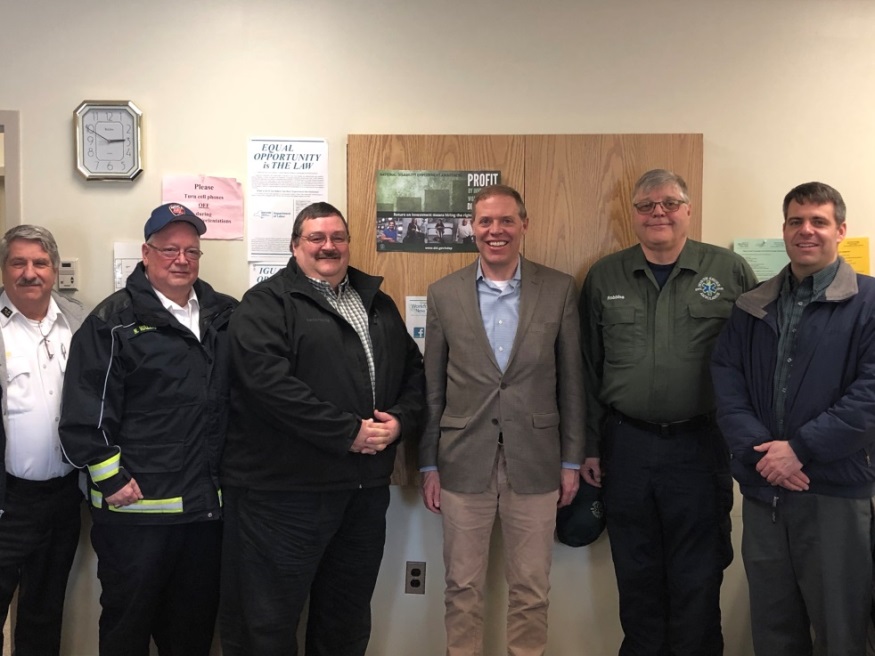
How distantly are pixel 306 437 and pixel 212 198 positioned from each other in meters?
1.15

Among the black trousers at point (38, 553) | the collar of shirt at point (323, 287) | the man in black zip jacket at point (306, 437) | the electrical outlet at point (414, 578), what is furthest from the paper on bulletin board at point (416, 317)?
the black trousers at point (38, 553)

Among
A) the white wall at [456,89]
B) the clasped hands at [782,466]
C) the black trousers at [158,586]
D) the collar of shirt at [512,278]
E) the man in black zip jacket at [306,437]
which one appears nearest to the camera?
the clasped hands at [782,466]

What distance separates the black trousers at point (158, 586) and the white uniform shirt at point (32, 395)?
0.30 m

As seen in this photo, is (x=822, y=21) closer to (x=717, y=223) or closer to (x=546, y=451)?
(x=717, y=223)

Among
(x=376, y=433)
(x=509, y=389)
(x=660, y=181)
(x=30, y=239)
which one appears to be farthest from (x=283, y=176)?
(x=660, y=181)

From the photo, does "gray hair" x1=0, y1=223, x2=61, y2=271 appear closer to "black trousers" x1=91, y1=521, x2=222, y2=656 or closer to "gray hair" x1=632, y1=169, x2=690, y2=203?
"black trousers" x1=91, y1=521, x2=222, y2=656

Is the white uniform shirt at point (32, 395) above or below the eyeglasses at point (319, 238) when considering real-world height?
below

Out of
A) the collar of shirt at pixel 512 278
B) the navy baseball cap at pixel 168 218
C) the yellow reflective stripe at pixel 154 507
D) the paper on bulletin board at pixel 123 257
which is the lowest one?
the yellow reflective stripe at pixel 154 507

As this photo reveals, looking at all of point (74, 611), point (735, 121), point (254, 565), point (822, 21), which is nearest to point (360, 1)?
point (735, 121)

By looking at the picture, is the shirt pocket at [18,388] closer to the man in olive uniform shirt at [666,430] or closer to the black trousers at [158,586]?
the black trousers at [158,586]

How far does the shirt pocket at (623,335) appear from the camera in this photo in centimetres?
208

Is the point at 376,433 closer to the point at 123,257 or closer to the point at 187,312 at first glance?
the point at 187,312

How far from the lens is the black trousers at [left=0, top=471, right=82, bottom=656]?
2074 mm

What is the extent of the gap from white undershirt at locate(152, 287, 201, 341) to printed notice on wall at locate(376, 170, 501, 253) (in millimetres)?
734
